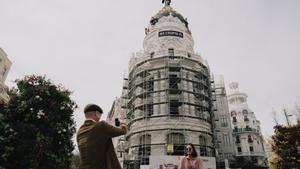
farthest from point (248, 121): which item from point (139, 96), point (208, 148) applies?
point (139, 96)

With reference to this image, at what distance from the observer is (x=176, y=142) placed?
66.9ft

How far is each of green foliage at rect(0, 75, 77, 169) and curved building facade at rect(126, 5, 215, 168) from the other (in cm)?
1067

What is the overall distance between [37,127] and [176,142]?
604 inches

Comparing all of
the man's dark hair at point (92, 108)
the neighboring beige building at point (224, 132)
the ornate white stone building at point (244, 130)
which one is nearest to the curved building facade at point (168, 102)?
the neighboring beige building at point (224, 132)

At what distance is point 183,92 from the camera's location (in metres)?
22.8

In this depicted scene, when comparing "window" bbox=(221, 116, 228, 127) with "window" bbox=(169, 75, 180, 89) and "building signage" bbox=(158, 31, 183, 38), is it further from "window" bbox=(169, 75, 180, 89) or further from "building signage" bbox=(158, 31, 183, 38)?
"building signage" bbox=(158, 31, 183, 38)

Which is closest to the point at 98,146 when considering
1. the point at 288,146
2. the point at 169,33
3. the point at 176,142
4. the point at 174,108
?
the point at 288,146

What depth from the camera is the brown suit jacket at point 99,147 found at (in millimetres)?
2396

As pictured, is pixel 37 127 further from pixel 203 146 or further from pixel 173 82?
pixel 173 82

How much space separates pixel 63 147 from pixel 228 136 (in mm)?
26666

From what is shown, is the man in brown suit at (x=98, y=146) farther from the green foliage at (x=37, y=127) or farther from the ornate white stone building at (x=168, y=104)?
the ornate white stone building at (x=168, y=104)

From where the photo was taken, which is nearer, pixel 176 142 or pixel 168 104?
pixel 176 142

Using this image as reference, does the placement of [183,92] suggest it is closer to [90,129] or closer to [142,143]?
[142,143]

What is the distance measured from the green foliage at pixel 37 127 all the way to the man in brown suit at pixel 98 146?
5.86m
